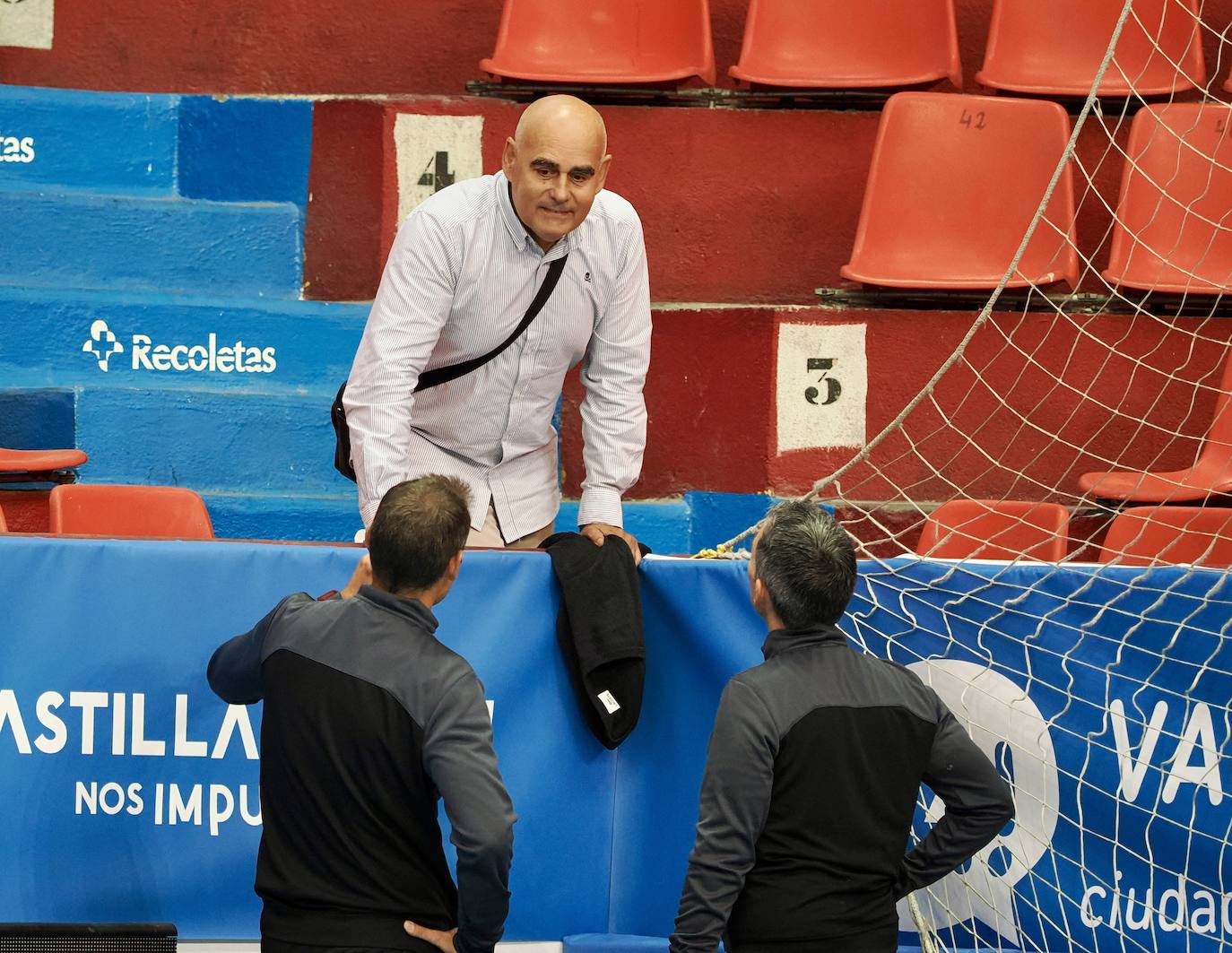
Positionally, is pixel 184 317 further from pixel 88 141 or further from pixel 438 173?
pixel 438 173

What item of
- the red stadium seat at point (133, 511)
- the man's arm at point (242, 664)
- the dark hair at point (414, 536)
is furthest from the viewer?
the red stadium seat at point (133, 511)

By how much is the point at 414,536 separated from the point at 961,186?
3.43m

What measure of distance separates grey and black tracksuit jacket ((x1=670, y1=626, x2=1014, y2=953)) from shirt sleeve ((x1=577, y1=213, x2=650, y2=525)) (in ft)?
3.39

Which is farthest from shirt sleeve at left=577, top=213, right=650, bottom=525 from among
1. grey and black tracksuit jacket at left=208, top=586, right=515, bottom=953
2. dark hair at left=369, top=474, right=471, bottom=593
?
grey and black tracksuit jacket at left=208, top=586, right=515, bottom=953

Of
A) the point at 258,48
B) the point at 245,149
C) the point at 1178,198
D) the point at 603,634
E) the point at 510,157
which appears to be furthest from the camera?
the point at 258,48

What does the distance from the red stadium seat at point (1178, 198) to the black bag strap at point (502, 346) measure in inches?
→ 99.4

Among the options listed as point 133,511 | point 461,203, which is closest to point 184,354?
point 133,511

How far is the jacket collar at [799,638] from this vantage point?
7.24 feet

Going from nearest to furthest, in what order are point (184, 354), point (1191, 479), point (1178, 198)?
point (1191, 479) → point (184, 354) → point (1178, 198)

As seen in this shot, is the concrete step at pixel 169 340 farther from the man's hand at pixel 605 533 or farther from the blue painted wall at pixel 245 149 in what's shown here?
the man's hand at pixel 605 533

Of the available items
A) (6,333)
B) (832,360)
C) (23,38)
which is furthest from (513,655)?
(23,38)

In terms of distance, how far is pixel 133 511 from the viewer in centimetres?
378

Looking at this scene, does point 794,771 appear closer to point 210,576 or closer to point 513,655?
point 513,655

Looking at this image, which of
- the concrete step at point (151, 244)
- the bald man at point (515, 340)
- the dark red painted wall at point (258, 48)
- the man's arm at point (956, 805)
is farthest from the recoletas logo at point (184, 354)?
the man's arm at point (956, 805)
